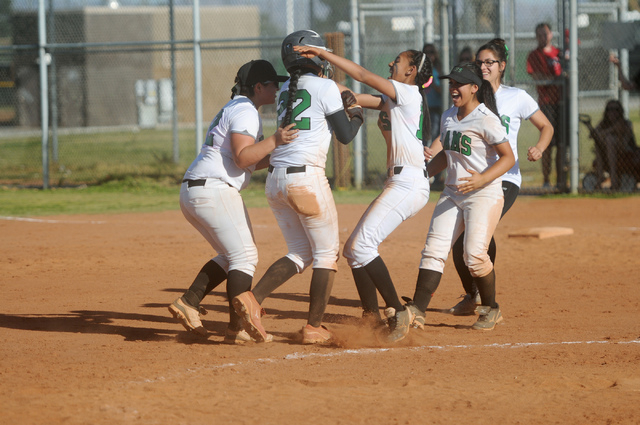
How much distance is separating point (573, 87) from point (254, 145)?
30.8 ft

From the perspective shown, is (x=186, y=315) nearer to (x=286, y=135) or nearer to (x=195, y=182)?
(x=195, y=182)

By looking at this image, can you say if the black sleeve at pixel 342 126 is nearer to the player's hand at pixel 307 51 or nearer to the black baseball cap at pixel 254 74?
the player's hand at pixel 307 51

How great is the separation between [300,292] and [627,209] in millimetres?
6635

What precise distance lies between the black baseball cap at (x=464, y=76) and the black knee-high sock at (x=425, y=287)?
1.34 m

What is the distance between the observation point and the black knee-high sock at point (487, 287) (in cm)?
559

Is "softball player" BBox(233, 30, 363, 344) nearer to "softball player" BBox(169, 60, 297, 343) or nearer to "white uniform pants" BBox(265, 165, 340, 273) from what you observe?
"white uniform pants" BBox(265, 165, 340, 273)

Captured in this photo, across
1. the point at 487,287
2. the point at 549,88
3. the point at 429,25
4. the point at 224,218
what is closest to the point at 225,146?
the point at 224,218

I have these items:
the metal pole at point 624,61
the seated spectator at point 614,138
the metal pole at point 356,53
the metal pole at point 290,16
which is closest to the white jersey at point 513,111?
the seated spectator at point 614,138

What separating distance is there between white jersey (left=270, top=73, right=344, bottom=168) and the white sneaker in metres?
1.10

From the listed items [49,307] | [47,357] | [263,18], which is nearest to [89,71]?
[263,18]

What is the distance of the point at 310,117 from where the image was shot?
192 inches

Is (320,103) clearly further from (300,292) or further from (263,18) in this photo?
(263,18)

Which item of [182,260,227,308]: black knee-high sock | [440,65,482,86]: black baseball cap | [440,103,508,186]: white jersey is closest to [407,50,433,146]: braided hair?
[440,65,482,86]: black baseball cap

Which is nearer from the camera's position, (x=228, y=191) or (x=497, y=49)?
(x=228, y=191)
